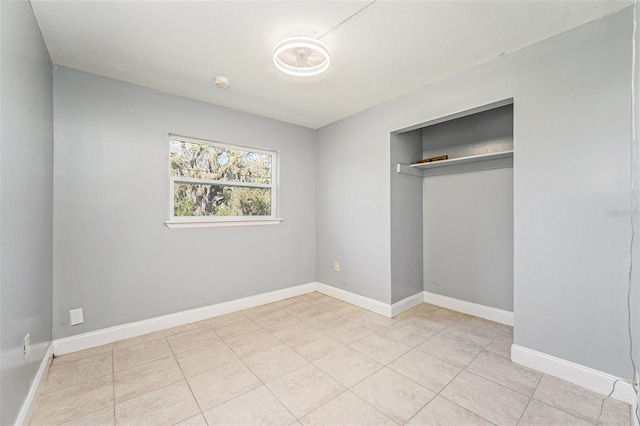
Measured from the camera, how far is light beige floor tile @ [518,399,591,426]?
154 cm

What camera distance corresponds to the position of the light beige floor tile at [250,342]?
2395mm

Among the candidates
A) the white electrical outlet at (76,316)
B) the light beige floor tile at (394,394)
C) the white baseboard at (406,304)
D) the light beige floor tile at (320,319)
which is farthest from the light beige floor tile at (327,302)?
the white electrical outlet at (76,316)

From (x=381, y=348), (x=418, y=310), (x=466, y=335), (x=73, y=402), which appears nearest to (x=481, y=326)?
(x=466, y=335)

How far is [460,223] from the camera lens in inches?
130

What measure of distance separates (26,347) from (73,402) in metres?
0.48

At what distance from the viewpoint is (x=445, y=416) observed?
160 cm

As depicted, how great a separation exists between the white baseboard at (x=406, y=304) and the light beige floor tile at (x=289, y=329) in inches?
39.5

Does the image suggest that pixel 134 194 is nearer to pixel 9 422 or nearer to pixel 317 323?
pixel 9 422

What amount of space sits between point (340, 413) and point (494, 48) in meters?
2.84

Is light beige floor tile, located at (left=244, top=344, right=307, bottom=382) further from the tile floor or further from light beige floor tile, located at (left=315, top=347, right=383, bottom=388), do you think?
light beige floor tile, located at (left=315, top=347, right=383, bottom=388)

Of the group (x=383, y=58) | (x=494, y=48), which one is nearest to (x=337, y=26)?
(x=383, y=58)

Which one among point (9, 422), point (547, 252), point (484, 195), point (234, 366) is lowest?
point (234, 366)

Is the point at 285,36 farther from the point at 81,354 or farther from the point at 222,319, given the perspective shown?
the point at 81,354

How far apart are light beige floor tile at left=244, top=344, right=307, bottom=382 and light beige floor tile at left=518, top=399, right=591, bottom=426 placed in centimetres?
146
